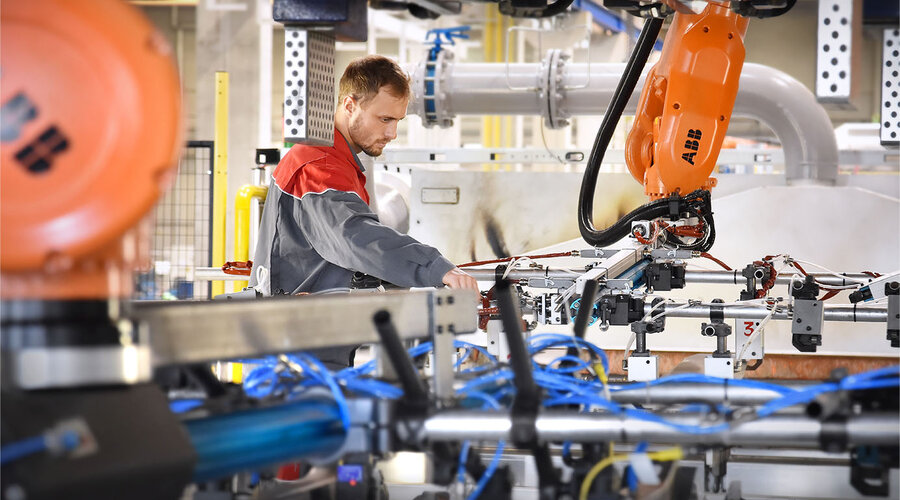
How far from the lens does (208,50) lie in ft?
31.4

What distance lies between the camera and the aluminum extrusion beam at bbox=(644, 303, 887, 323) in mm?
2975

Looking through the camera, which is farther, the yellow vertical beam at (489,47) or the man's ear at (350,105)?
the yellow vertical beam at (489,47)

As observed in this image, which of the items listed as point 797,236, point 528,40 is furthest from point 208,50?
point 797,236

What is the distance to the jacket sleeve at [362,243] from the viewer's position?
2119 mm

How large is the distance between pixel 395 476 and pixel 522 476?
226 mm

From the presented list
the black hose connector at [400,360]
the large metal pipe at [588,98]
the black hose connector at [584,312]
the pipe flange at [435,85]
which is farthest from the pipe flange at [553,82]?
the black hose connector at [400,360]

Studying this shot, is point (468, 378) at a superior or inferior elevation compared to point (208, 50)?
inferior

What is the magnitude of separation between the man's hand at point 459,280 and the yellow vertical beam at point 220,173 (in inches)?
111

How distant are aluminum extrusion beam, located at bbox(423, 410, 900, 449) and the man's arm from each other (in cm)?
76

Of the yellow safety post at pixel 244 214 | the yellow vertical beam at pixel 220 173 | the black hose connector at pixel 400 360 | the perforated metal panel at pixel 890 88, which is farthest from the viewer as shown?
the yellow vertical beam at pixel 220 173

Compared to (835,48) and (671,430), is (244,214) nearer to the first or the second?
(835,48)

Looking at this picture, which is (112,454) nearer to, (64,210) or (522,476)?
(64,210)

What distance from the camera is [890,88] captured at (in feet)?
10.3

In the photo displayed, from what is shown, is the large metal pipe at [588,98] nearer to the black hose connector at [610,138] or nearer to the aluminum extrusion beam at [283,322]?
the black hose connector at [610,138]
